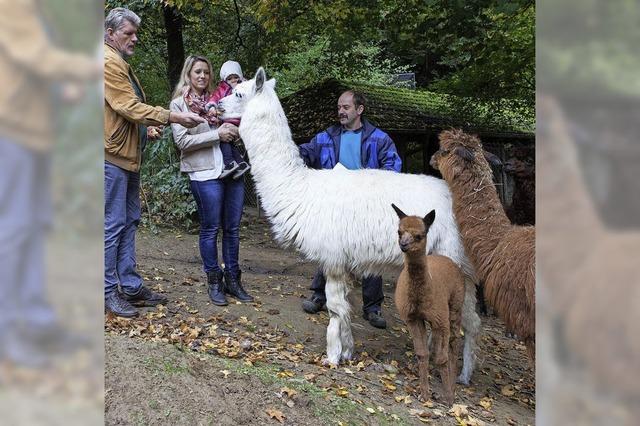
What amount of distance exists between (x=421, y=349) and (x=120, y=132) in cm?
277

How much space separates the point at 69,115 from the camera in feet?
3.67

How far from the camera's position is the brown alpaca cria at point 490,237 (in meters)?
4.13

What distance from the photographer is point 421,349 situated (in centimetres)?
420

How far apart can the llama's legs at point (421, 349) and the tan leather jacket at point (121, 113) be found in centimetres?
239

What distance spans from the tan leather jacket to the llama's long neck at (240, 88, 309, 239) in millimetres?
712

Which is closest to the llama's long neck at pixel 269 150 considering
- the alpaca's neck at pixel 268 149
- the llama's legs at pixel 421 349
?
the alpaca's neck at pixel 268 149

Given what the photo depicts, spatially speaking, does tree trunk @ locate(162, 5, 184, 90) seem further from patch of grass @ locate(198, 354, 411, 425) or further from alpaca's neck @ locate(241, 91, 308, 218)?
patch of grass @ locate(198, 354, 411, 425)

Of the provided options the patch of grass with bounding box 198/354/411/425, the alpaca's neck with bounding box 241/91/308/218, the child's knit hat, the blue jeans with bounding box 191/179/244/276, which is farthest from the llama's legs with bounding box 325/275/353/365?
the child's knit hat

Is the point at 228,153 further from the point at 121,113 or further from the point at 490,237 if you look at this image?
the point at 490,237

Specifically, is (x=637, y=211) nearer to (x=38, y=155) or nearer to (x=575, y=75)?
(x=575, y=75)

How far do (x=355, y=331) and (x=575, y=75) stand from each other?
189 inches

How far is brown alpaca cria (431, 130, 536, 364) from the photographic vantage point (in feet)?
13.5

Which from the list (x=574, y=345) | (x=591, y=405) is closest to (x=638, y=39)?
(x=574, y=345)

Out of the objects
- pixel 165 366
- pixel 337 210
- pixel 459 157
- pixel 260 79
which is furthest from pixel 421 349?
pixel 260 79
